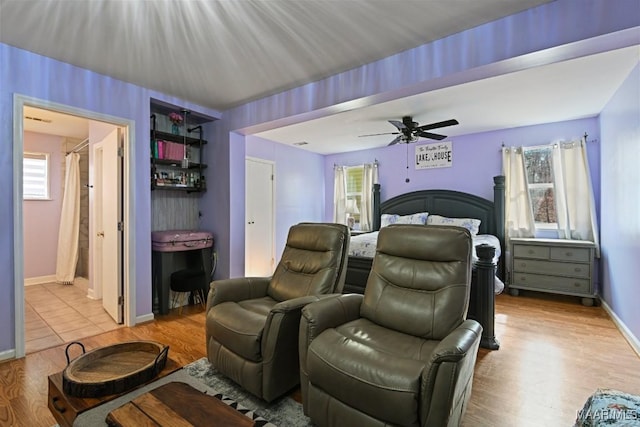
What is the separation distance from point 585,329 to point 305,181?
4.87 meters

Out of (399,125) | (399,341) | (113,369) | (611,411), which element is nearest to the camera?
(611,411)

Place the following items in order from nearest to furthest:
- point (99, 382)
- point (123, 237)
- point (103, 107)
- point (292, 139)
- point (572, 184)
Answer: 1. point (99, 382)
2. point (103, 107)
3. point (123, 237)
4. point (572, 184)
5. point (292, 139)

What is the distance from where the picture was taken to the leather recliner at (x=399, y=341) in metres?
1.33

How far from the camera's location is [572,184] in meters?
4.34

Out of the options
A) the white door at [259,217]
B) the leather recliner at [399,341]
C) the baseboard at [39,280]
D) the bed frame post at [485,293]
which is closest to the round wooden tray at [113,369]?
the leather recliner at [399,341]

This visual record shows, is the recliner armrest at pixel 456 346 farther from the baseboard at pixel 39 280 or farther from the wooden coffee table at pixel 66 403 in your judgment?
the baseboard at pixel 39 280

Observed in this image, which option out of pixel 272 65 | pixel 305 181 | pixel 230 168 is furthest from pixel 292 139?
pixel 272 65

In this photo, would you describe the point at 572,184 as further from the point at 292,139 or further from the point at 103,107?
the point at 103,107

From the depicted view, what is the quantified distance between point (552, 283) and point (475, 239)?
1103mm

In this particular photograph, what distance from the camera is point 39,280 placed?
5020mm

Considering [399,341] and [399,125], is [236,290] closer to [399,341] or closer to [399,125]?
[399,341]

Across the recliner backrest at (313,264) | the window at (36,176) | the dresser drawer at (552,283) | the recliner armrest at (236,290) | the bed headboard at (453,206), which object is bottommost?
the dresser drawer at (552,283)

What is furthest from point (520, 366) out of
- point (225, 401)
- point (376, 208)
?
point (376, 208)

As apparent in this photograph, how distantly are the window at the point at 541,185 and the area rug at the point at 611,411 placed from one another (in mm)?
4152
